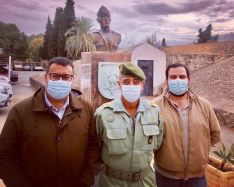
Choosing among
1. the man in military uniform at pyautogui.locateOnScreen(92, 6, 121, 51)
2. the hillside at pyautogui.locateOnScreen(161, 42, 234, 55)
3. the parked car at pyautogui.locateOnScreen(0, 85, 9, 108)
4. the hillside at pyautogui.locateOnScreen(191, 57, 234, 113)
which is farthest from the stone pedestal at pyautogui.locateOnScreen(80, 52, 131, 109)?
the hillside at pyautogui.locateOnScreen(161, 42, 234, 55)

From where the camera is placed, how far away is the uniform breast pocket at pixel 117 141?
254cm

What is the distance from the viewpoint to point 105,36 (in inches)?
210

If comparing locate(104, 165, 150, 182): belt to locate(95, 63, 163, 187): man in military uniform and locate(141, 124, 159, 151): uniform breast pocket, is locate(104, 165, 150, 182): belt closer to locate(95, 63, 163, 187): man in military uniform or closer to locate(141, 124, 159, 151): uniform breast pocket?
locate(95, 63, 163, 187): man in military uniform

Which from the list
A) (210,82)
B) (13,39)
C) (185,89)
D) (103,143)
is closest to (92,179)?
(103,143)

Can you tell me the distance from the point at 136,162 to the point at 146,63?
17.2 metres

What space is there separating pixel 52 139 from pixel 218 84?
A: 14257mm

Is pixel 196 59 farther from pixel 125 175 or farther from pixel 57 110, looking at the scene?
pixel 57 110

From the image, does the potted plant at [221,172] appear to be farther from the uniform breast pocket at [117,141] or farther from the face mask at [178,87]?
the uniform breast pocket at [117,141]

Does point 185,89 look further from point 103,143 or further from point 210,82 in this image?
point 210,82

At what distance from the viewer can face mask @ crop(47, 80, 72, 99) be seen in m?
2.46

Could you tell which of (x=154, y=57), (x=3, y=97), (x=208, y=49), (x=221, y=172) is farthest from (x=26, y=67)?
(x=221, y=172)

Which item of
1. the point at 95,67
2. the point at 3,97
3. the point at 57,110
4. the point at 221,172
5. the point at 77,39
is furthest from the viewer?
the point at 77,39

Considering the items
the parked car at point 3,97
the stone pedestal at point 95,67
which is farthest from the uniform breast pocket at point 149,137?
the parked car at point 3,97

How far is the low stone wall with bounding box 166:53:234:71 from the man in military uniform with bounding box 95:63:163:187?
18989 mm
